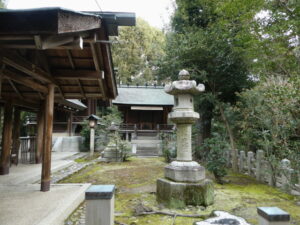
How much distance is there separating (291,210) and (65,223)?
4.36m

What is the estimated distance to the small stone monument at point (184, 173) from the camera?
162 inches

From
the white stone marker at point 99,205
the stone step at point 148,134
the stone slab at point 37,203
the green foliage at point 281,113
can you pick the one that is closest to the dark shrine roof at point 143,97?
the stone step at point 148,134

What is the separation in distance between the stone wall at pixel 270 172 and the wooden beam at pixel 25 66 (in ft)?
20.5

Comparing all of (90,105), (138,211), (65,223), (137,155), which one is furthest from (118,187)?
(90,105)

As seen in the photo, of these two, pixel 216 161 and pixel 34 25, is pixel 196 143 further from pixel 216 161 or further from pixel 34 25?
pixel 34 25

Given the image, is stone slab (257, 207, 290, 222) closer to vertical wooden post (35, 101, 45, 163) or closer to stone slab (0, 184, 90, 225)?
stone slab (0, 184, 90, 225)

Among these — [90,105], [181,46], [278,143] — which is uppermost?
[181,46]

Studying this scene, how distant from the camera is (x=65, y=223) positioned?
328 centimetres

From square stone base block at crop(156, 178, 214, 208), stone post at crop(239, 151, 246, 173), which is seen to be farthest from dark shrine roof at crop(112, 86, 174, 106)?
square stone base block at crop(156, 178, 214, 208)

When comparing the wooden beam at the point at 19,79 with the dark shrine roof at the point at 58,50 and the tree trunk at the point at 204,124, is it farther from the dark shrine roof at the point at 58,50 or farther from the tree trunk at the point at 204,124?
the tree trunk at the point at 204,124

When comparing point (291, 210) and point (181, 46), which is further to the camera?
point (181, 46)

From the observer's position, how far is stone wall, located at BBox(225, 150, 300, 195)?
5230 millimetres

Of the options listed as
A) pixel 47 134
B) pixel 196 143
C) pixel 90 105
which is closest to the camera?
pixel 47 134

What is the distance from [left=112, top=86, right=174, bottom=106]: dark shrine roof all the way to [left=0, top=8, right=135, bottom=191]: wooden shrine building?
11.5 meters
